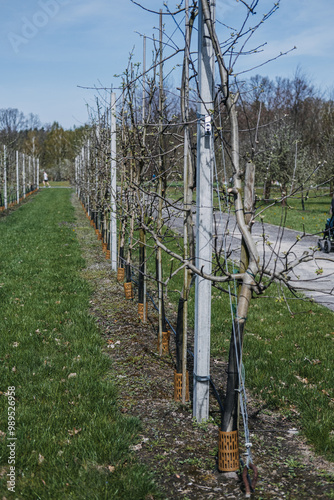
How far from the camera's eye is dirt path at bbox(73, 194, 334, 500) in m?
2.86

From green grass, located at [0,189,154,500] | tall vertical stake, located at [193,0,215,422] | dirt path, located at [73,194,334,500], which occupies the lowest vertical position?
dirt path, located at [73,194,334,500]

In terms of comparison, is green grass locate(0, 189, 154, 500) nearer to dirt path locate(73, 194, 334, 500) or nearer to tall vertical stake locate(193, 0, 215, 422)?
dirt path locate(73, 194, 334, 500)

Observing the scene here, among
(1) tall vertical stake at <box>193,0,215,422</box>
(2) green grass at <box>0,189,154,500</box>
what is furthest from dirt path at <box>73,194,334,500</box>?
(1) tall vertical stake at <box>193,0,215,422</box>

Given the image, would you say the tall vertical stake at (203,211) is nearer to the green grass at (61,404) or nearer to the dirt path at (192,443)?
the dirt path at (192,443)

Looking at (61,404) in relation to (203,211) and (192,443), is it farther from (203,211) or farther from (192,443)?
(203,211)

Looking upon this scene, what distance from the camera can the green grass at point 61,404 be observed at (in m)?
2.84

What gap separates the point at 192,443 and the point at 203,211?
1.65m

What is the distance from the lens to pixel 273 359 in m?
4.86

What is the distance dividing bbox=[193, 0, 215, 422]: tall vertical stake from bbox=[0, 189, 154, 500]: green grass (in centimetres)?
59

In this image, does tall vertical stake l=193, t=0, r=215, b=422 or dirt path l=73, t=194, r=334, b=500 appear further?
tall vertical stake l=193, t=0, r=215, b=422

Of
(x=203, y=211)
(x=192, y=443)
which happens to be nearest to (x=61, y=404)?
(x=192, y=443)

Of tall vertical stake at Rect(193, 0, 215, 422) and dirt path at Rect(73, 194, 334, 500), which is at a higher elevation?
tall vertical stake at Rect(193, 0, 215, 422)

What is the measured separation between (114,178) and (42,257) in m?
2.59

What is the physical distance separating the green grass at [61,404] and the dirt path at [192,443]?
6.0 inches
